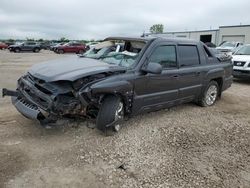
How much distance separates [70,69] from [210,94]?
3923mm

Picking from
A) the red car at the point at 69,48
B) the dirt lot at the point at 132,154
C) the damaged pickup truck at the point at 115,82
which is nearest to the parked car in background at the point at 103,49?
the damaged pickup truck at the point at 115,82

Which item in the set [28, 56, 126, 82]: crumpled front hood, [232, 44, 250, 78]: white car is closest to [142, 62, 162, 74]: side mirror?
[28, 56, 126, 82]: crumpled front hood

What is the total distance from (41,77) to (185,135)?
2.64 m

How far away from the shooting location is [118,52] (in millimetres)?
5781

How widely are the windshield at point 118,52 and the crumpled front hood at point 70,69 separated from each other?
0.91ft

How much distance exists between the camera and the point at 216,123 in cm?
588

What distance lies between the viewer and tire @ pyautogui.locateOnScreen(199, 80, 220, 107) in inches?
275

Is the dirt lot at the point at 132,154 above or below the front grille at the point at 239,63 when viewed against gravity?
below

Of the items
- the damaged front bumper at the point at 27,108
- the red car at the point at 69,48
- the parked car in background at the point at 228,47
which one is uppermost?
the parked car in background at the point at 228,47

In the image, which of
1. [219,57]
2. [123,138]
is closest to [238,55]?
[219,57]

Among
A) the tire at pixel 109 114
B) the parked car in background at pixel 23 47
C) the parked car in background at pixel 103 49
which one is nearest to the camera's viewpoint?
the tire at pixel 109 114

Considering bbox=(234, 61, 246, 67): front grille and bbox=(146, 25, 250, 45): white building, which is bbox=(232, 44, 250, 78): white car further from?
bbox=(146, 25, 250, 45): white building

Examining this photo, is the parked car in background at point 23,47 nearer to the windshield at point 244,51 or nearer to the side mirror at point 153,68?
the windshield at point 244,51

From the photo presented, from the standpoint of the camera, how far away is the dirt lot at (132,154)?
141 inches
